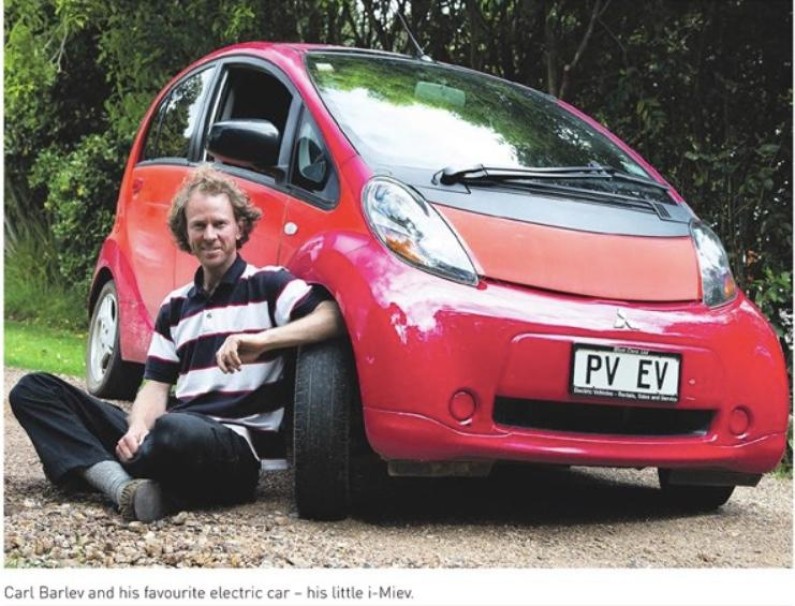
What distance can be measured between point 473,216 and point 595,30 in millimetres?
4364

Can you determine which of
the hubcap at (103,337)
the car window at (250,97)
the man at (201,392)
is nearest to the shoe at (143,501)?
the man at (201,392)

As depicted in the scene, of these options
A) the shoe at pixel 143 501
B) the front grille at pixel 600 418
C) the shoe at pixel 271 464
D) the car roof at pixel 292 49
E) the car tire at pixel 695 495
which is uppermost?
the car roof at pixel 292 49

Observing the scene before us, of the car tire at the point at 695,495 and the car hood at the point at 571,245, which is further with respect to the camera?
the car tire at the point at 695,495

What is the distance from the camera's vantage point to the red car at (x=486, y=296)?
3.63 m

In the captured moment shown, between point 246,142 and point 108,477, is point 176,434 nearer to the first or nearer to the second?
point 108,477

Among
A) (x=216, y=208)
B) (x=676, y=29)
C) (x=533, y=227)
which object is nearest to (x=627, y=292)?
(x=533, y=227)

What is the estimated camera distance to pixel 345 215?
12.9ft

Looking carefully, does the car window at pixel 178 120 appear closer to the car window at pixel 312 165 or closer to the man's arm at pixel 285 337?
the car window at pixel 312 165

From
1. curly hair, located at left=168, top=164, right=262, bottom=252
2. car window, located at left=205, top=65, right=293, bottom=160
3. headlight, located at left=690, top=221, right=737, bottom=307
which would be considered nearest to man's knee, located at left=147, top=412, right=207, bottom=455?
curly hair, located at left=168, top=164, right=262, bottom=252

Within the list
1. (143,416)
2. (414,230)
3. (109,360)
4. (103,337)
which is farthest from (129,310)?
(414,230)

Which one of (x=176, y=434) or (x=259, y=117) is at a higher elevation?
(x=259, y=117)

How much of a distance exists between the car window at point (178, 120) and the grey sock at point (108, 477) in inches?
64.0

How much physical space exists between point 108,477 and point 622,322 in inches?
62.9

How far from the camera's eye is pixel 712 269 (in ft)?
13.8
